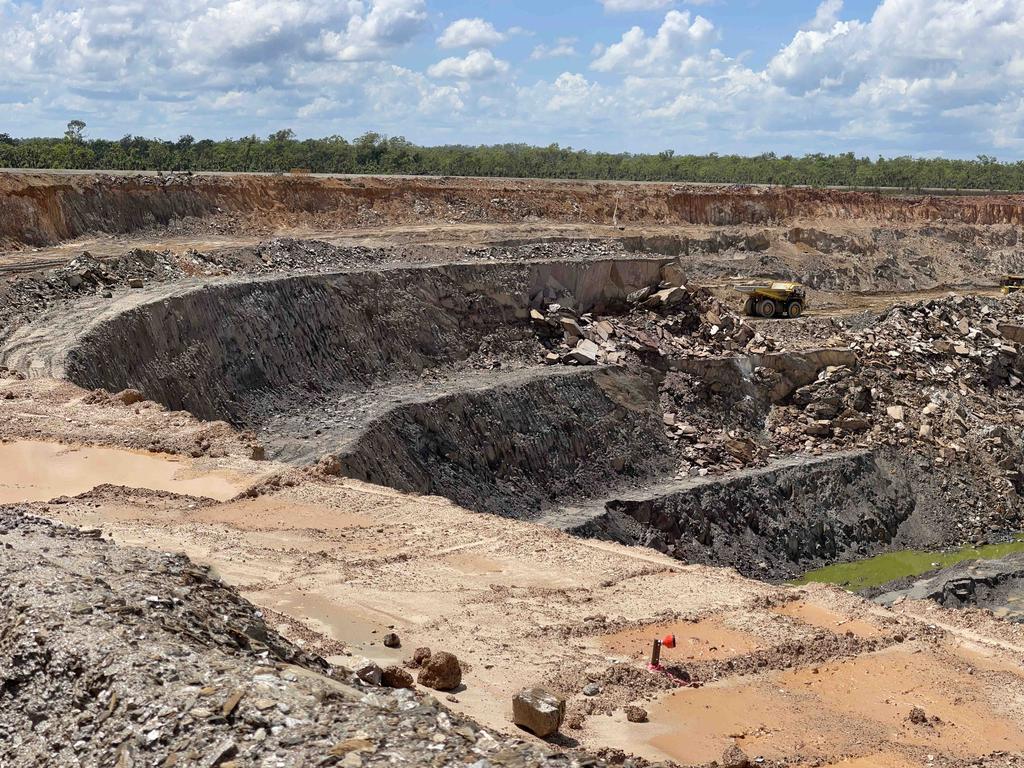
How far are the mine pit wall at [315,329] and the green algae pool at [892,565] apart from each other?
11.5 m

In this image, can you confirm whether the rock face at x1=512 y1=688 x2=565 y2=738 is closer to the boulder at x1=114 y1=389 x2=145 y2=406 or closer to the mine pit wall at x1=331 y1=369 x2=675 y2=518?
the boulder at x1=114 y1=389 x2=145 y2=406

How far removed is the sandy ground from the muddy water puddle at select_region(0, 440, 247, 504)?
0.04 m

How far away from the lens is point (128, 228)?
36031 mm

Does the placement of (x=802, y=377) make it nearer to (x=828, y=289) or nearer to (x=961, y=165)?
(x=828, y=289)

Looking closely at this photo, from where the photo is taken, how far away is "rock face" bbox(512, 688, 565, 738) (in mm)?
8773

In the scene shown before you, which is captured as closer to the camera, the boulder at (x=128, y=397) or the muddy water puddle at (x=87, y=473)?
the muddy water puddle at (x=87, y=473)

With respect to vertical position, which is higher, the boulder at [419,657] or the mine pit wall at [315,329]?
the mine pit wall at [315,329]

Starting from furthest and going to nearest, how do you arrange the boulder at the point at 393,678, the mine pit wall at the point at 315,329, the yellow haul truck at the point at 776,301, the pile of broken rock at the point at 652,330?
1. the yellow haul truck at the point at 776,301
2. the pile of broken rock at the point at 652,330
3. the mine pit wall at the point at 315,329
4. the boulder at the point at 393,678

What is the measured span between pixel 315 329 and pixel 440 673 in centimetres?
1992

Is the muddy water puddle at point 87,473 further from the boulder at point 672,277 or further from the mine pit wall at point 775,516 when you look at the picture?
the boulder at point 672,277

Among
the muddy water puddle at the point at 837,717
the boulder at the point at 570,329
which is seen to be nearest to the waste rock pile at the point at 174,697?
the muddy water puddle at the point at 837,717

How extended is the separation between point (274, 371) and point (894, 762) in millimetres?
20021

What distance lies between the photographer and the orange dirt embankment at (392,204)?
113 feet

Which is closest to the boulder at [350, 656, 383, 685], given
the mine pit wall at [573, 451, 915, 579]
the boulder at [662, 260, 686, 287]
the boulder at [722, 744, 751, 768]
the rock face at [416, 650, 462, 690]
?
the rock face at [416, 650, 462, 690]
